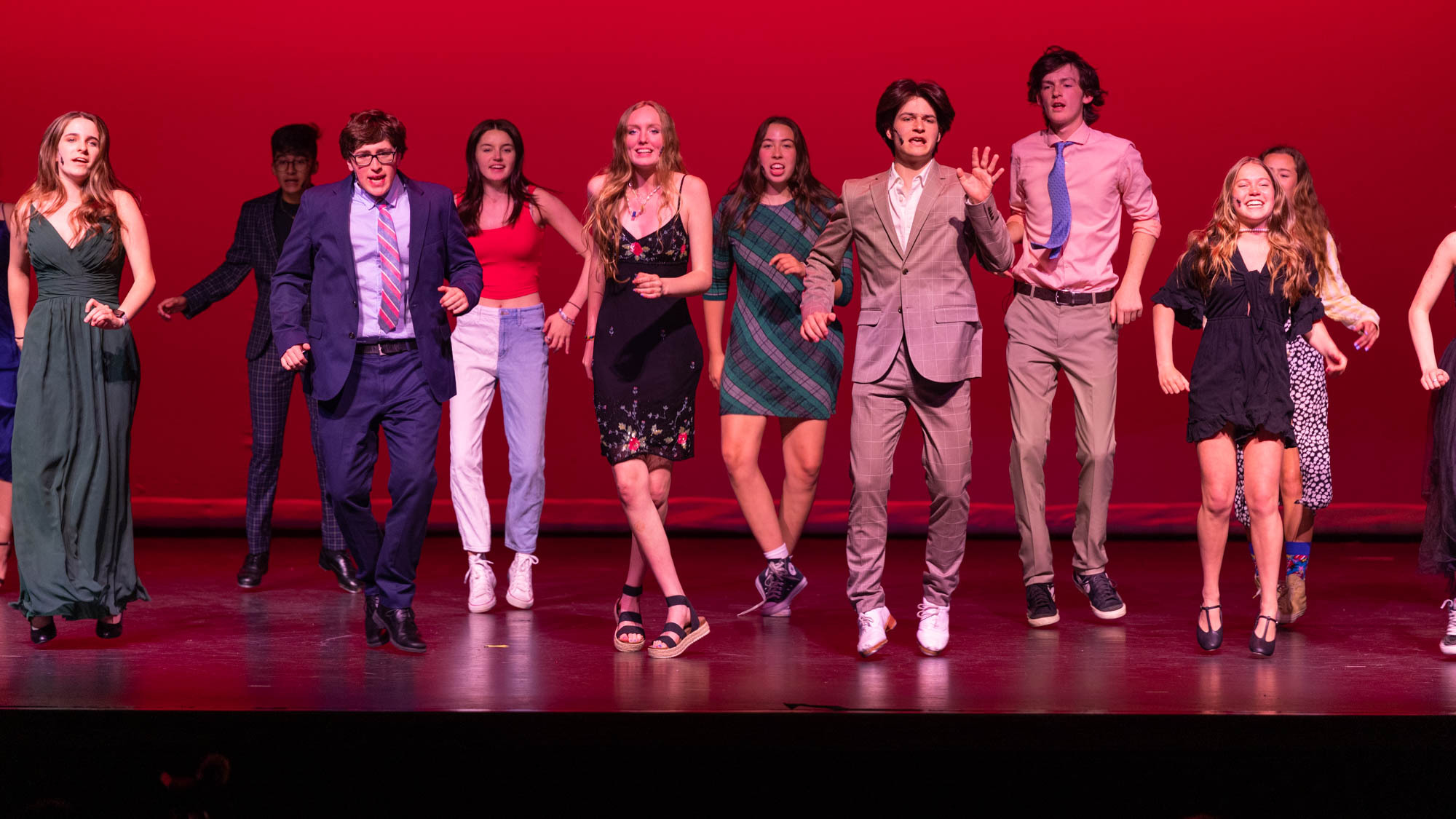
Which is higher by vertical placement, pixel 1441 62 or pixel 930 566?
pixel 1441 62

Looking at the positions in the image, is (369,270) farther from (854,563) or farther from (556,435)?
(556,435)

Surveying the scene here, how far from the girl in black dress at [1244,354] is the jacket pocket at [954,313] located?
560 mm

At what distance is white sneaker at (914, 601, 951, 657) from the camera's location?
3729mm

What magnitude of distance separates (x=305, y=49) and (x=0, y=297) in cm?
209

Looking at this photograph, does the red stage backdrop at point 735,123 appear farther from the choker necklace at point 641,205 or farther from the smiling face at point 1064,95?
the choker necklace at point 641,205

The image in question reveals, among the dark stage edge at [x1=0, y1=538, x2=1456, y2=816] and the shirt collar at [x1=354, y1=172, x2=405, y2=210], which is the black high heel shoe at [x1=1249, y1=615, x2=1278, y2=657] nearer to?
the dark stage edge at [x1=0, y1=538, x2=1456, y2=816]

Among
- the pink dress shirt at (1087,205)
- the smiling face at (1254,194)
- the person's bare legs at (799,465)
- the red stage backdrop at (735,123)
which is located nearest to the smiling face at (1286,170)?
the pink dress shirt at (1087,205)

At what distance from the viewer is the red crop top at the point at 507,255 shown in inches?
180

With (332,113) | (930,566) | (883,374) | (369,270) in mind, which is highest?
(332,113)

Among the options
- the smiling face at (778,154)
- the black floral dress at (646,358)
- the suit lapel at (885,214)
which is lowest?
the black floral dress at (646,358)

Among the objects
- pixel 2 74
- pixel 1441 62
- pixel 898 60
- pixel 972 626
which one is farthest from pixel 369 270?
pixel 1441 62

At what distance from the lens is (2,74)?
6266 mm

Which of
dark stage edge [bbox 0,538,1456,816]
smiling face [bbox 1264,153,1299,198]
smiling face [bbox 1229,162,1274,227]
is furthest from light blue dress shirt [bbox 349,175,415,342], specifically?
smiling face [bbox 1264,153,1299,198]

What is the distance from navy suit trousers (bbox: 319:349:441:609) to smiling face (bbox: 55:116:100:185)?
0.99 metres
